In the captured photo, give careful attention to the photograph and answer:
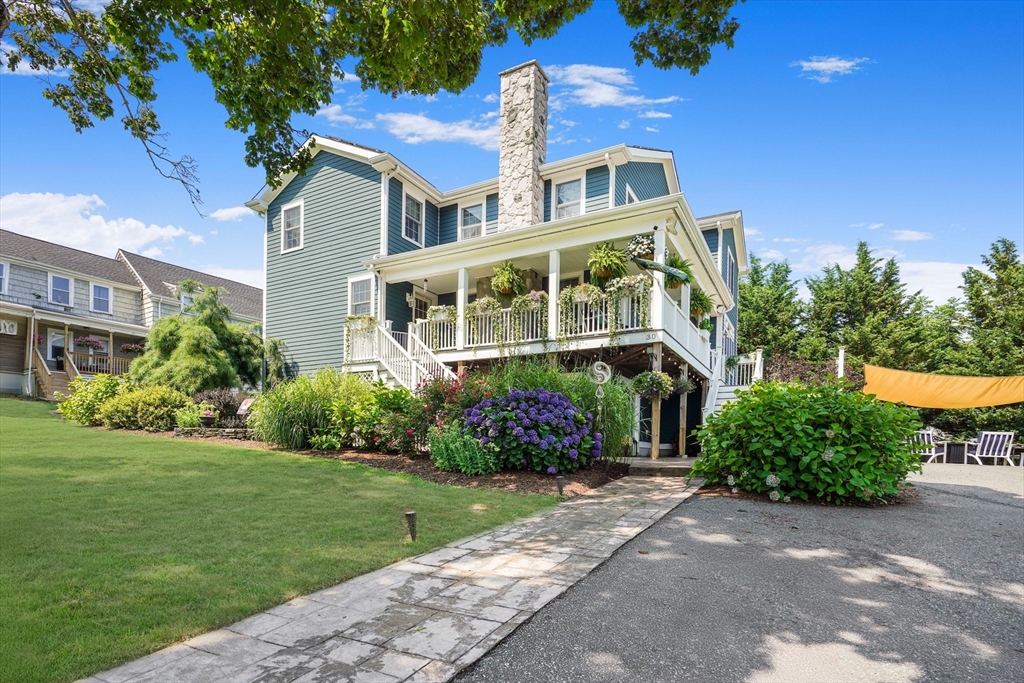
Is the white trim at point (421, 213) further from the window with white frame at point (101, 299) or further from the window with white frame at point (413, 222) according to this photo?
the window with white frame at point (101, 299)

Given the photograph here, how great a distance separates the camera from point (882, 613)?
3188mm

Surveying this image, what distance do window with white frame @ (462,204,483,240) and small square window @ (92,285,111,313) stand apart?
18.3m

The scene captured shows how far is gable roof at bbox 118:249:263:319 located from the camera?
24.4 m

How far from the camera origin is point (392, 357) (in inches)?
507

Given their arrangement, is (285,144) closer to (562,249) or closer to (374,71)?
(374,71)

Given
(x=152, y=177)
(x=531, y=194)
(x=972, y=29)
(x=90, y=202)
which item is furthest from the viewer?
(x=531, y=194)

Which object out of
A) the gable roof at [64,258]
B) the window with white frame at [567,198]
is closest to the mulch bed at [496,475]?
the window with white frame at [567,198]

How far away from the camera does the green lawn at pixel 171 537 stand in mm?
2689

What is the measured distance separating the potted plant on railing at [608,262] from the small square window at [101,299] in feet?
76.7

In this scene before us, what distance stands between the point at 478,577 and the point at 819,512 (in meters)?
4.29

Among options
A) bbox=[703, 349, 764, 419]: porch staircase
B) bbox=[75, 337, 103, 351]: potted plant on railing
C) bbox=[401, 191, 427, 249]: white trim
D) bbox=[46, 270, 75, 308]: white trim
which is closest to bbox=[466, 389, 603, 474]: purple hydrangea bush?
bbox=[703, 349, 764, 419]: porch staircase

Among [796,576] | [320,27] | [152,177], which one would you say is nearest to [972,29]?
[796,576]

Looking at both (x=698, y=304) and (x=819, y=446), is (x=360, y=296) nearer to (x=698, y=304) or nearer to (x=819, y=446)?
(x=698, y=304)

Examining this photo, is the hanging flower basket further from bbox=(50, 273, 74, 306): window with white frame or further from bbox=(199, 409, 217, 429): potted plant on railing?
bbox=(50, 273, 74, 306): window with white frame
